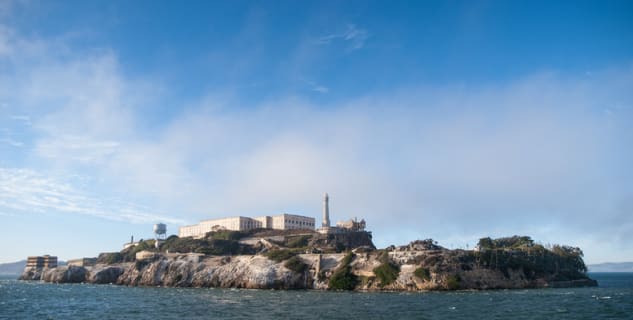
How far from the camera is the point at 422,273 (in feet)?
399

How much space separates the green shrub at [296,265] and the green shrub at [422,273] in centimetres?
3059

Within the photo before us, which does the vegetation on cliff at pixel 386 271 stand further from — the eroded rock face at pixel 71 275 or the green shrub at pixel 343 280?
the eroded rock face at pixel 71 275

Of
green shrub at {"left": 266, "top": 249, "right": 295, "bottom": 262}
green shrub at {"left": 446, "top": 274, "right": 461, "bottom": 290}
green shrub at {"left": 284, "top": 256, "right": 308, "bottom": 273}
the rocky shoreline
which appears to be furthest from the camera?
green shrub at {"left": 266, "top": 249, "right": 295, "bottom": 262}

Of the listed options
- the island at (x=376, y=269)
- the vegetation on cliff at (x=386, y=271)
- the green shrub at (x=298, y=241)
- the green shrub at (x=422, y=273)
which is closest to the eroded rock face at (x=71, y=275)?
the island at (x=376, y=269)

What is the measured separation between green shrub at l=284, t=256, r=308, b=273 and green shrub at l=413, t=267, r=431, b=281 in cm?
3059

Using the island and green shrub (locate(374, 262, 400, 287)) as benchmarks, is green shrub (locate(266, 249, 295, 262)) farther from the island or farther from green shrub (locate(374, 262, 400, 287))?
green shrub (locate(374, 262, 400, 287))

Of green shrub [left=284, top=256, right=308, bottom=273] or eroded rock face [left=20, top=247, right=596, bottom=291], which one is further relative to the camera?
green shrub [left=284, top=256, right=308, bottom=273]

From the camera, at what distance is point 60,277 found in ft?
616

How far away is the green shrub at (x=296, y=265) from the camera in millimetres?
134750

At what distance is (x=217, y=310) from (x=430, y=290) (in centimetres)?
5803

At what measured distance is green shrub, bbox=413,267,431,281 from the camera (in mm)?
120331

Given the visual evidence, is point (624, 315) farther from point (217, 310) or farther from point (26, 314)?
point (26, 314)

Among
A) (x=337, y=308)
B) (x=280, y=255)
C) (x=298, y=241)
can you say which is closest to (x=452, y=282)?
(x=337, y=308)

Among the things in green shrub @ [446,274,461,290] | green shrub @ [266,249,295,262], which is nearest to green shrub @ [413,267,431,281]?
green shrub @ [446,274,461,290]
